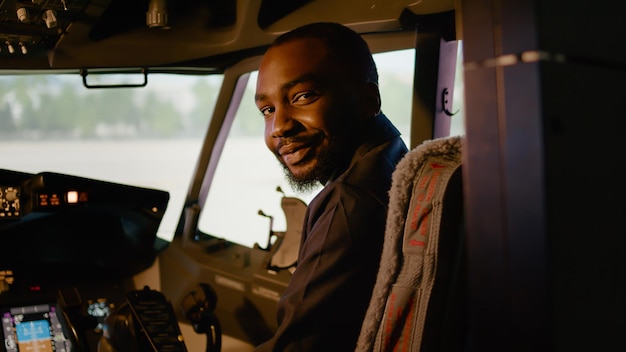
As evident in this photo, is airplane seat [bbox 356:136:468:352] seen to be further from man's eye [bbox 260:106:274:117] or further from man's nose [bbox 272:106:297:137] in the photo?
man's eye [bbox 260:106:274:117]

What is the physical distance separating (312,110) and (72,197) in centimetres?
136

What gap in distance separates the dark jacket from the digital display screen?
1456 millimetres

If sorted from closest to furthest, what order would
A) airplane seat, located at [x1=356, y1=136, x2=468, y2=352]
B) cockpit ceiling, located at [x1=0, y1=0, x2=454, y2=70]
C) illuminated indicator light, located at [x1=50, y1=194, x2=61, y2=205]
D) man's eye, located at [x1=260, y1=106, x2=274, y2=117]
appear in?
airplane seat, located at [x1=356, y1=136, x2=468, y2=352], man's eye, located at [x1=260, y1=106, x2=274, y2=117], cockpit ceiling, located at [x1=0, y1=0, x2=454, y2=70], illuminated indicator light, located at [x1=50, y1=194, x2=61, y2=205]

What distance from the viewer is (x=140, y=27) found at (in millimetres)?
2967

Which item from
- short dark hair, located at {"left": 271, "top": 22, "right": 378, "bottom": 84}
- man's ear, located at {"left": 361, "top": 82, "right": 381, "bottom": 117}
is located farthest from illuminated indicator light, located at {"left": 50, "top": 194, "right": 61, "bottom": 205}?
man's ear, located at {"left": 361, "top": 82, "right": 381, "bottom": 117}

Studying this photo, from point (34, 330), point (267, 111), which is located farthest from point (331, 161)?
point (34, 330)

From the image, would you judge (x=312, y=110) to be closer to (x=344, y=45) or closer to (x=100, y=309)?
(x=344, y=45)

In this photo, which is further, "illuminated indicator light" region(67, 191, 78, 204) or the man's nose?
"illuminated indicator light" region(67, 191, 78, 204)

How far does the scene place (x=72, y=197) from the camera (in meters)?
2.64

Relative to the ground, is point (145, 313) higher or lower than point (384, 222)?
lower

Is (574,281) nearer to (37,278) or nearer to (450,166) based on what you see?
(450,166)

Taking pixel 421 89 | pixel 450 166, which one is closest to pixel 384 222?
pixel 450 166

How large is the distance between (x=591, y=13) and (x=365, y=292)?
0.75 meters

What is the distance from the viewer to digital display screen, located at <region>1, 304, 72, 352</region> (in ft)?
8.20
